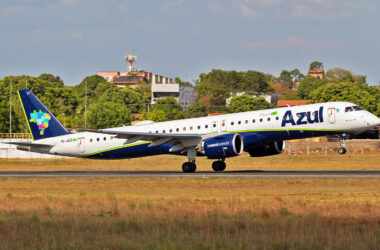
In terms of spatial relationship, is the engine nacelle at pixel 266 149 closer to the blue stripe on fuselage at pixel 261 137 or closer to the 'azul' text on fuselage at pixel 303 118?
the blue stripe on fuselage at pixel 261 137

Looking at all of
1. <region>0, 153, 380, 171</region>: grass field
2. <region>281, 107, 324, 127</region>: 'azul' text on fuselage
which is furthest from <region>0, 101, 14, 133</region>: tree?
<region>281, 107, 324, 127</region>: 'azul' text on fuselage

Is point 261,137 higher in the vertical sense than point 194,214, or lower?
higher

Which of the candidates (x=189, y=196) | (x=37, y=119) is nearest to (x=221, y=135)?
(x=37, y=119)

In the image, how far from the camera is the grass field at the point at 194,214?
998 inches

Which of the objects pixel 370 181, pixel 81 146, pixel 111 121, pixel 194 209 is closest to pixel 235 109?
pixel 111 121

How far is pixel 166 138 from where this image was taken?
61469 millimetres

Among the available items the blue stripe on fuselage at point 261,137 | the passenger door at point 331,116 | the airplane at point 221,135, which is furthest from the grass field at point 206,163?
the passenger door at point 331,116

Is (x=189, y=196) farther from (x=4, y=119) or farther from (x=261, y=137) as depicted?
(x=4, y=119)

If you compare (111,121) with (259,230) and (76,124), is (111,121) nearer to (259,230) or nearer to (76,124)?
(76,124)

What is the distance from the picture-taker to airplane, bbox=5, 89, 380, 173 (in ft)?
193

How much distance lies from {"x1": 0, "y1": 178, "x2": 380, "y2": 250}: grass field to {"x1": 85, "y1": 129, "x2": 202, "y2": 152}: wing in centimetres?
882

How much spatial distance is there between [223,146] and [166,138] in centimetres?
443

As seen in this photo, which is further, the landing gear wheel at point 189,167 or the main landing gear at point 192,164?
the landing gear wheel at point 189,167

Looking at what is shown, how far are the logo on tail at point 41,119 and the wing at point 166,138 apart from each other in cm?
822
